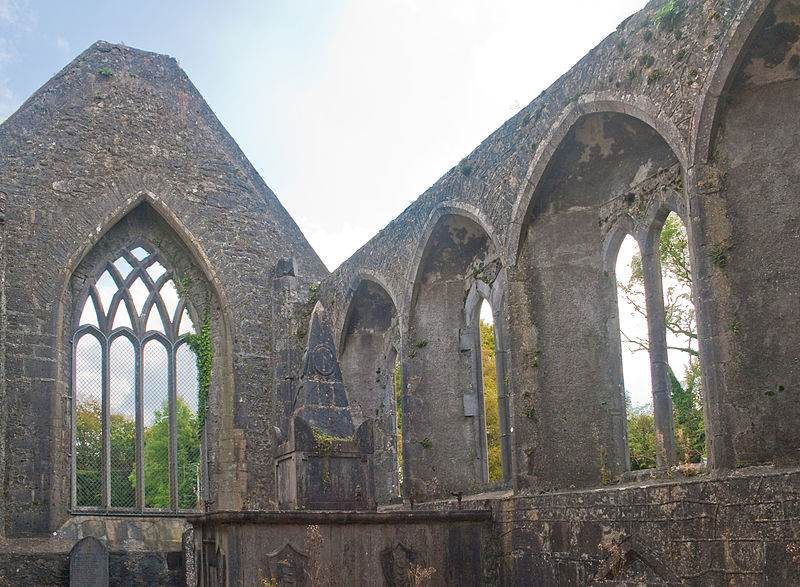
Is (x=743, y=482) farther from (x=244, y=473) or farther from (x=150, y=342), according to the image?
(x=150, y=342)

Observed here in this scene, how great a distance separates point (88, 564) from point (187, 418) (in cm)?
286

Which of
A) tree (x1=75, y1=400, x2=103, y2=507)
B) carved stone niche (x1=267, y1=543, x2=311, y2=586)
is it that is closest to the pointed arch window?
tree (x1=75, y1=400, x2=103, y2=507)

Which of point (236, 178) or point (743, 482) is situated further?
point (236, 178)

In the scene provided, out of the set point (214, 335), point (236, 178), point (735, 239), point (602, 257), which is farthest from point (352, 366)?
point (735, 239)

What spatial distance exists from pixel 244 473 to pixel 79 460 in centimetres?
226

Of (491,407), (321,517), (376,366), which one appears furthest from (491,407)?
(321,517)

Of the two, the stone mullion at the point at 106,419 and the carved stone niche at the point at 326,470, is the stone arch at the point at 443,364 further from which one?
the stone mullion at the point at 106,419

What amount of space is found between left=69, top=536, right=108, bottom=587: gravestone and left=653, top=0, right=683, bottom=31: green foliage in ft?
29.8

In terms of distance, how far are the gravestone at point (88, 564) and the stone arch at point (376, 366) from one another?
385 centimetres

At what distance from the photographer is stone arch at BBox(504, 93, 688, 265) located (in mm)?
8422

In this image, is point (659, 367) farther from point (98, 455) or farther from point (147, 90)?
point (147, 90)

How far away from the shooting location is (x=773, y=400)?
24.5ft

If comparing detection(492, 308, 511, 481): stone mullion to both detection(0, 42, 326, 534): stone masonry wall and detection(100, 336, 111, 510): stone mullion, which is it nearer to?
detection(0, 42, 326, 534): stone masonry wall

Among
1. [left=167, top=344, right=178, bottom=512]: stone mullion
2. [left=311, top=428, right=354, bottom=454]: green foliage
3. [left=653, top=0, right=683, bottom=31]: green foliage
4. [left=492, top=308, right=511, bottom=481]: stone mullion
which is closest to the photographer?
[left=653, top=0, right=683, bottom=31]: green foliage
